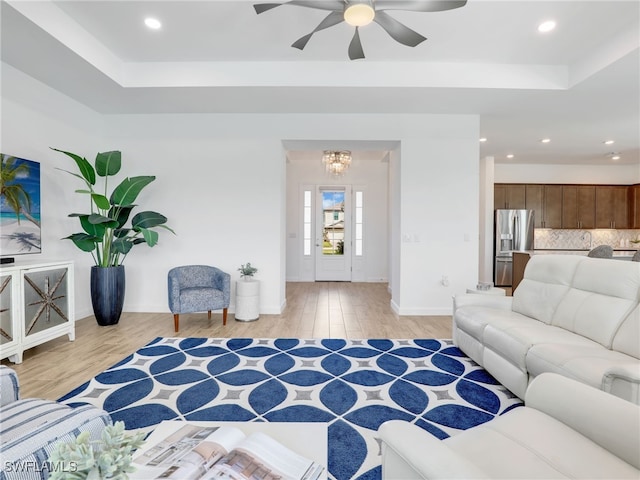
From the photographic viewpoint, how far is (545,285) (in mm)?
2818

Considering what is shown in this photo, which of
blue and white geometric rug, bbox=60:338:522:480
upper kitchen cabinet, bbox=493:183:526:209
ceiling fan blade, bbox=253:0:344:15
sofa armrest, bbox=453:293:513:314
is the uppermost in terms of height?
ceiling fan blade, bbox=253:0:344:15

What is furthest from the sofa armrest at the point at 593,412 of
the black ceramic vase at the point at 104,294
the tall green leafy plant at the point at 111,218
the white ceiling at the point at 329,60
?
the black ceramic vase at the point at 104,294

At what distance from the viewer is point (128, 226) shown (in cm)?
475

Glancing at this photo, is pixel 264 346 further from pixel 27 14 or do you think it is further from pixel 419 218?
pixel 27 14

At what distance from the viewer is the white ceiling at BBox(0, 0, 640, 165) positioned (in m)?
2.83

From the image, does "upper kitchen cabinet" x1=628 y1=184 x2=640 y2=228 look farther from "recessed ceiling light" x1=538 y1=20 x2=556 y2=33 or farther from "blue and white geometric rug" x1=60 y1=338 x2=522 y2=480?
"blue and white geometric rug" x1=60 y1=338 x2=522 y2=480

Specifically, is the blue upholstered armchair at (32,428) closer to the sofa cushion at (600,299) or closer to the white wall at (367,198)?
the sofa cushion at (600,299)

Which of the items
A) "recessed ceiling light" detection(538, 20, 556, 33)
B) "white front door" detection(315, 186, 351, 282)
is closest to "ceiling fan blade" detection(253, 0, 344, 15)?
"recessed ceiling light" detection(538, 20, 556, 33)

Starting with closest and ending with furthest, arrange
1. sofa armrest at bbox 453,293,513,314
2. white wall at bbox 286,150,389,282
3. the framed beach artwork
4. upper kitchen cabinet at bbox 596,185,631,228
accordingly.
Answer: sofa armrest at bbox 453,293,513,314, the framed beach artwork, upper kitchen cabinet at bbox 596,185,631,228, white wall at bbox 286,150,389,282

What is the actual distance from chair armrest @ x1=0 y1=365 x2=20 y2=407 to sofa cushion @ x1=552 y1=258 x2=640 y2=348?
3263 millimetres

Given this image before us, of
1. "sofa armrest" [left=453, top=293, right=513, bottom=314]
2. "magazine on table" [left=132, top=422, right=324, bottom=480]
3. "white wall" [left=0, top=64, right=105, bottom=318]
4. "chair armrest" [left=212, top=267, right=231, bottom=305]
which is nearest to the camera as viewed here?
"magazine on table" [left=132, top=422, right=324, bottom=480]

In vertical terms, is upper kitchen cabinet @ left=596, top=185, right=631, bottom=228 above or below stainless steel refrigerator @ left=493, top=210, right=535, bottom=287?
above

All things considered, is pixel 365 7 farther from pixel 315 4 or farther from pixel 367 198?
pixel 367 198

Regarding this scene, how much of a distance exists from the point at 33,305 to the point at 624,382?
4370mm
